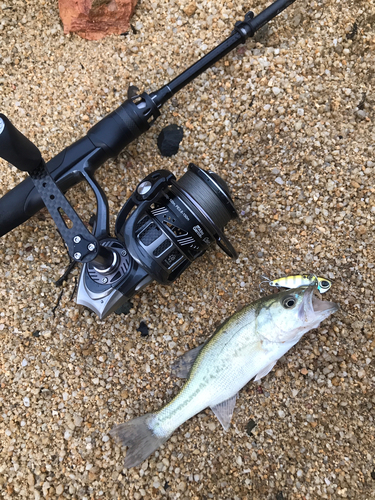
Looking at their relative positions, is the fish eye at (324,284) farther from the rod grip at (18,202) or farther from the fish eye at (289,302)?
the rod grip at (18,202)

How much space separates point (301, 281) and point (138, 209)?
4.15ft

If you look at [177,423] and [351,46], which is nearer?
[177,423]

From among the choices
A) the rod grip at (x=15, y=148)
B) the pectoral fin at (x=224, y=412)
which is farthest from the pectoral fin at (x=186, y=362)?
the rod grip at (x=15, y=148)

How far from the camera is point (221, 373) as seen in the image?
7.96 feet

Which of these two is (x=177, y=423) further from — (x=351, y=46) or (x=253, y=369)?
(x=351, y=46)

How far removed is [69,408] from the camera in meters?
2.60

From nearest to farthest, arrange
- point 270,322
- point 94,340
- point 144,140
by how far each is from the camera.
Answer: point 270,322 → point 94,340 → point 144,140

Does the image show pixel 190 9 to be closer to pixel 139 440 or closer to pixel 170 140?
pixel 170 140

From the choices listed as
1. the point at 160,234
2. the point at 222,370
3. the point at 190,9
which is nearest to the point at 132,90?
the point at 190,9

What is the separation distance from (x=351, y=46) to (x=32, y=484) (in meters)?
3.96

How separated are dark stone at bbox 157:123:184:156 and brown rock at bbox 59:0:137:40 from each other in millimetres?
946

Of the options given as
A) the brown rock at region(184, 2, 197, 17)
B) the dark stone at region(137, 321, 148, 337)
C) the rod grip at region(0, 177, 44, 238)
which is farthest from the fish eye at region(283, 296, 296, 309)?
the brown rock at region(184, 2, 197, 17)

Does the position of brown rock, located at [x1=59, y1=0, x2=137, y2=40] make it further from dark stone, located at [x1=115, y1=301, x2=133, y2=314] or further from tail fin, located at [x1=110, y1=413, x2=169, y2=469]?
tail fin, located at [x1=110, y1=413, x2=169, y2=469]

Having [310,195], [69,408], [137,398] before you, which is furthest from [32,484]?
[310,195]
